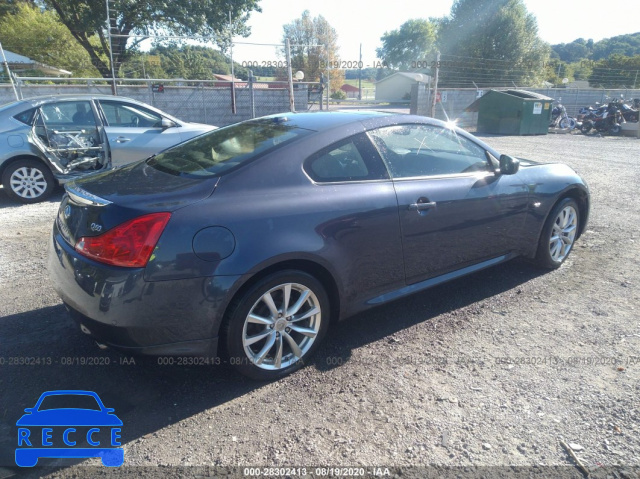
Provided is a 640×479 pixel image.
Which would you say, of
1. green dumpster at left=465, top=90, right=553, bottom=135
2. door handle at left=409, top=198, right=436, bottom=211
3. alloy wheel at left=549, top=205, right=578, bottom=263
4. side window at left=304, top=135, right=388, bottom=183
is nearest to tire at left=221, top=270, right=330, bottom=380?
side window at left=304, top=135, right=388, bottom=183

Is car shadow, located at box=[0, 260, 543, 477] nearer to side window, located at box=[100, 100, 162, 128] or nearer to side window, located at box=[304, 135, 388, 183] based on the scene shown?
side window, located at box=[304, 135, 388, 183]

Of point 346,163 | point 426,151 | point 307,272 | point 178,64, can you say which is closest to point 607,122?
point 426,151

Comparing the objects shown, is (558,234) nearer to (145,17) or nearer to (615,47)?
(145,17)

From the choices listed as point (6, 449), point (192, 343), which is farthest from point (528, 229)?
point (6, 449)

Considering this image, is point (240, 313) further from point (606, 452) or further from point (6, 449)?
point (606, 452)

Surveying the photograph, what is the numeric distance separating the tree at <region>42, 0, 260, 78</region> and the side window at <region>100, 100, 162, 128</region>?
651 inches

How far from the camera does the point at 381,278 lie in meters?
3.18

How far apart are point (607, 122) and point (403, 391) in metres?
22.0

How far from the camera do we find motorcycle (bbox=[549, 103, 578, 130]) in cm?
2112

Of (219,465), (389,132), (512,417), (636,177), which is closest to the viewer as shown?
(219,465)

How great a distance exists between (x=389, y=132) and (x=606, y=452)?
2346mm

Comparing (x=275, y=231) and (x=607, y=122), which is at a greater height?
(x=275, y=231)

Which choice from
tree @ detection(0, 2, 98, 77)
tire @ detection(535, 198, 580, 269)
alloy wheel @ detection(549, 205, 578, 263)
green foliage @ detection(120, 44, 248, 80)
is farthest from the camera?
tree @ detection(0, 2, 98, 77)

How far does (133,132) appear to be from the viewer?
711 centimetres
